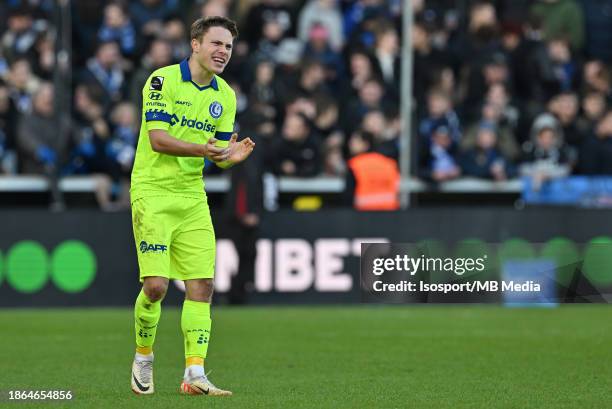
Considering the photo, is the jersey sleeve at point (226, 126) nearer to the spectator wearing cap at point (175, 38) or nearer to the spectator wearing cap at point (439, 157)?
the spectator wearing cap at point (175, 38)

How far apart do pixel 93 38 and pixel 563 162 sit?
640 centimetres

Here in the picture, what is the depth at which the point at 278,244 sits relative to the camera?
59.9 feet

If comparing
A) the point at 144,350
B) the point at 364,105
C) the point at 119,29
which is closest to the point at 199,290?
the point at 144,350

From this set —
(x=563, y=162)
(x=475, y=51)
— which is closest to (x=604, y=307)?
(x=563, y=162)

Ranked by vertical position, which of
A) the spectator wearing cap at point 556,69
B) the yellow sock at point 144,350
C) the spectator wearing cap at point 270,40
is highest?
the spectator wearing cap at point 270,40

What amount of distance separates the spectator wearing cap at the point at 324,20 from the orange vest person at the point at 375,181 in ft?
9.10

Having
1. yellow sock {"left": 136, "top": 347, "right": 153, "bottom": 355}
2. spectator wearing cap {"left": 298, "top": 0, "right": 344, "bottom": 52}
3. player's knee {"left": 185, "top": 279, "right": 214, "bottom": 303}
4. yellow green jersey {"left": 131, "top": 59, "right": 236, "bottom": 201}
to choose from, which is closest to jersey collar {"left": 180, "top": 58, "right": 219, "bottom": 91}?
yellow green jersey {"left": 131, "top": 59, "right": 236, "bottom": 201}

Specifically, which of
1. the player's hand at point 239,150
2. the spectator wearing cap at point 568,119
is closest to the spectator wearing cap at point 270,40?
the spectator wearing cap at point 568,119

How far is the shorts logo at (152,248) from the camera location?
9.35 meters

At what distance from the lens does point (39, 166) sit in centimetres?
1825

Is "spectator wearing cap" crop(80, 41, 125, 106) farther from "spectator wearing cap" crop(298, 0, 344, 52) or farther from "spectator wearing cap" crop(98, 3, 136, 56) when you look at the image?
"spectator wearing cap" crop(298, 0, 344, 52)

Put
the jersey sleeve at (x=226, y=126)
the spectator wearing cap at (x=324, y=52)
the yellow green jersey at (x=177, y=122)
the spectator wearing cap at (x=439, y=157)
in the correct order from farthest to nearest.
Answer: the spectator wearing cap at (x=324, y=52)
the spectator wearing cap at (x=439, y=157)
the jersey sleeve at (x=226, y=126)
the yellow green jersey at (x=177, y=122)

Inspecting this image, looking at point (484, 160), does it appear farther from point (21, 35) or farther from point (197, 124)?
point (197, 124)

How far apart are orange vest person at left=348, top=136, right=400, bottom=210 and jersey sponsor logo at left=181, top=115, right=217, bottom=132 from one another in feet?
28.5
